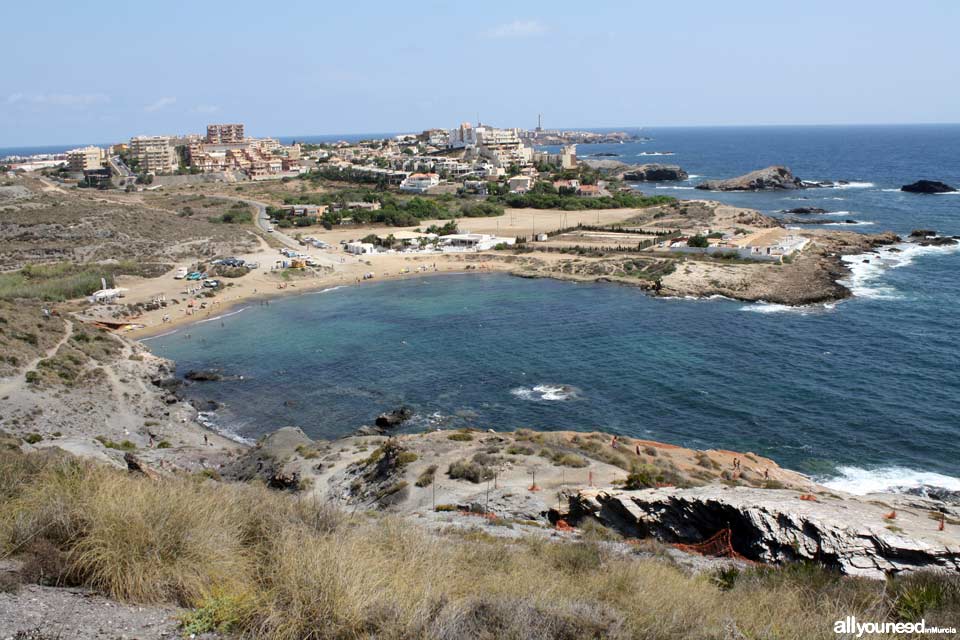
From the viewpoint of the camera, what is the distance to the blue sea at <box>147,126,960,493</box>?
2414cm

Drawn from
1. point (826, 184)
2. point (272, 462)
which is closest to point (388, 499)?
point (272, 462)

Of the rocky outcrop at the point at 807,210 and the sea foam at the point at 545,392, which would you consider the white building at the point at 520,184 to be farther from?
the sea foam at the point at 545,392

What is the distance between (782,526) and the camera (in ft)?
38.6

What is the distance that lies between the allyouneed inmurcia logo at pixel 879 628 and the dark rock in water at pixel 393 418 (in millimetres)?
20085

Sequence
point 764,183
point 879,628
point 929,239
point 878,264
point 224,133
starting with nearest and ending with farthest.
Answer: point 879,628 < point 878,264 < point 929,239 < point 764,183 < point 224,133

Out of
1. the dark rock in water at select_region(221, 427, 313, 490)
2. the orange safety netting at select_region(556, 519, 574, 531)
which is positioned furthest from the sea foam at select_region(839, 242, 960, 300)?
the dark rock in water at select_region(221, 427, 313, 490)

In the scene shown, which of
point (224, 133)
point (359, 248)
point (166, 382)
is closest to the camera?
point (166, 382)

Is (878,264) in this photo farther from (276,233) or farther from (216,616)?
(216,616)

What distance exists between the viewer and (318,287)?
50.2 metres

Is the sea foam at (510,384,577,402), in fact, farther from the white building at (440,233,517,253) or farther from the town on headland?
the white building at (440,233,517,253)

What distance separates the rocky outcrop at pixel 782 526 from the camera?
10.8 m

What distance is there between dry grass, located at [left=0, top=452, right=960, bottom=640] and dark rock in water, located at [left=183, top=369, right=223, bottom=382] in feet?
71.9

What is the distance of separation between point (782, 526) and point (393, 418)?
16804mm

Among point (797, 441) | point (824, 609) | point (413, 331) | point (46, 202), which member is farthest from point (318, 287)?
point (824, 609)
